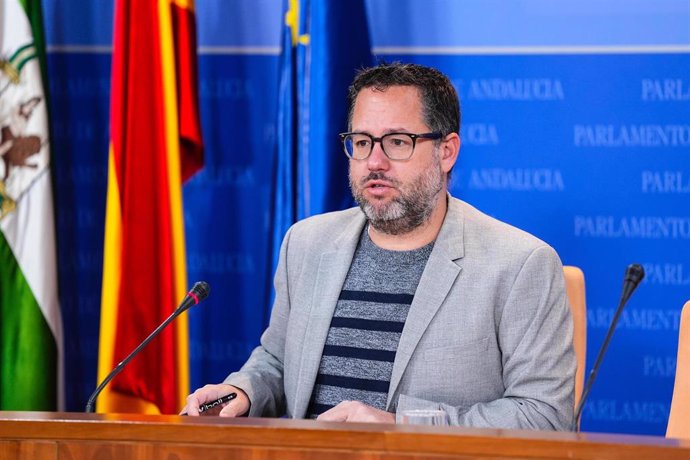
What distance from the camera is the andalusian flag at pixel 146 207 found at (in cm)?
364

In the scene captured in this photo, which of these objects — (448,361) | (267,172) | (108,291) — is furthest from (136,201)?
(448,361)

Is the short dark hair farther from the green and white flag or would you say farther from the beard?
the green and white flag

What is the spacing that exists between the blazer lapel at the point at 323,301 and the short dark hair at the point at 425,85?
351 mm

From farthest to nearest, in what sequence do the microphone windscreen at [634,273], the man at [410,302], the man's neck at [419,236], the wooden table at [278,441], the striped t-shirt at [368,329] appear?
the man's neck at [419,236] < the striped t-shirt at [368,329] < the man at [410,302] < the microphone windscreen at [634,273] < the wooden table at [278,441]

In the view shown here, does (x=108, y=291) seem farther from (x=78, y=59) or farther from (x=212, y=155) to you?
(x=78, y=59)

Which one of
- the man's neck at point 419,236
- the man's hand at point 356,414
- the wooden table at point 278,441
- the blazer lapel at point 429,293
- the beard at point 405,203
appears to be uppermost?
the beard at point 405,203

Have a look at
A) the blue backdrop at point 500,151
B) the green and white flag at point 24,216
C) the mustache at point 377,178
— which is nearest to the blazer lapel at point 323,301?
the mustache at point 377,178

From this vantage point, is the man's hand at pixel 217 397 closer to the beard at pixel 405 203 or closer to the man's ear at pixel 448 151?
the beard at pixel 405 203

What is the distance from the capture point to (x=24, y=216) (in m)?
3.66

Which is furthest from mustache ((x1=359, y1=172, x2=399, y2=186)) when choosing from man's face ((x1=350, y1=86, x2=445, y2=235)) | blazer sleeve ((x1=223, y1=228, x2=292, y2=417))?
blazer sleeve ((x1=223, y1=228, x2=292, y2=417))

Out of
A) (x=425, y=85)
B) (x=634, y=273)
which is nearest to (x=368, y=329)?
(x=425, y=85)

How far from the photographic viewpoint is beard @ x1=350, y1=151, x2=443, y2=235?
9.09ft

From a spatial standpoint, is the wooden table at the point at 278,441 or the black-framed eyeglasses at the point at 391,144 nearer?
the wooden table at the point at 278,441

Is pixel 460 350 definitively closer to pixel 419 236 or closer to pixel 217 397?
pixel 419 236
